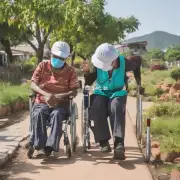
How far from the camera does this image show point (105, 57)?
16.5 ft

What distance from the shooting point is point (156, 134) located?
21.2ft

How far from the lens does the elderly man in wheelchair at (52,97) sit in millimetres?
4871

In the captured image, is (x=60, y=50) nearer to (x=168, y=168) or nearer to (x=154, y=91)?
(x=168, y=168)

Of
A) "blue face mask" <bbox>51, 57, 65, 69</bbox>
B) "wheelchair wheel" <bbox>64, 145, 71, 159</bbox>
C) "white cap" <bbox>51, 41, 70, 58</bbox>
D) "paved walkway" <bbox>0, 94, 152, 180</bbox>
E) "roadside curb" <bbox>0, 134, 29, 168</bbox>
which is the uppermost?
"white cap" <bbox>51, 41, 70, 58</bbox>

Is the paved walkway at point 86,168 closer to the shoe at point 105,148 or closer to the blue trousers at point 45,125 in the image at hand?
the shoe at point 105,148

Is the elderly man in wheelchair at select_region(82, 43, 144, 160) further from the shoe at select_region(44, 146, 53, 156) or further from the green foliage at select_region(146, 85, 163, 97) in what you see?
the green foliage at select_region(146, 85, 163, 97)

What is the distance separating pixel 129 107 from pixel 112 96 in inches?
221

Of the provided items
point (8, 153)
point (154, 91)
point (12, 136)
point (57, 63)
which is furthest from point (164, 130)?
point (154, 91)

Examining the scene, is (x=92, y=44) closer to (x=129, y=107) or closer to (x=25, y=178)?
(x=129, y=107)

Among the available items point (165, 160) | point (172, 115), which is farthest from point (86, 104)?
point (172, 115)

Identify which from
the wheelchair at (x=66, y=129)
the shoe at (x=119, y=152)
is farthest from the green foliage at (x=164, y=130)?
the wheelchair at (x=66, y=129)

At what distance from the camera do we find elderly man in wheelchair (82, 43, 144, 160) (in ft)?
16.1

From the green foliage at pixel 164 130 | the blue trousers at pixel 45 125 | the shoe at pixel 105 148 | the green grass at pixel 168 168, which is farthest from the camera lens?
the green foliage at pixel 164 130

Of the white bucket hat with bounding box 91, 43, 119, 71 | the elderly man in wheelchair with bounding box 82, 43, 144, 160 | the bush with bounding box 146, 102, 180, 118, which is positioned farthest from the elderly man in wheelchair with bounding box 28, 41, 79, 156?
the bush with bounding box 146, 102, 180, 118
